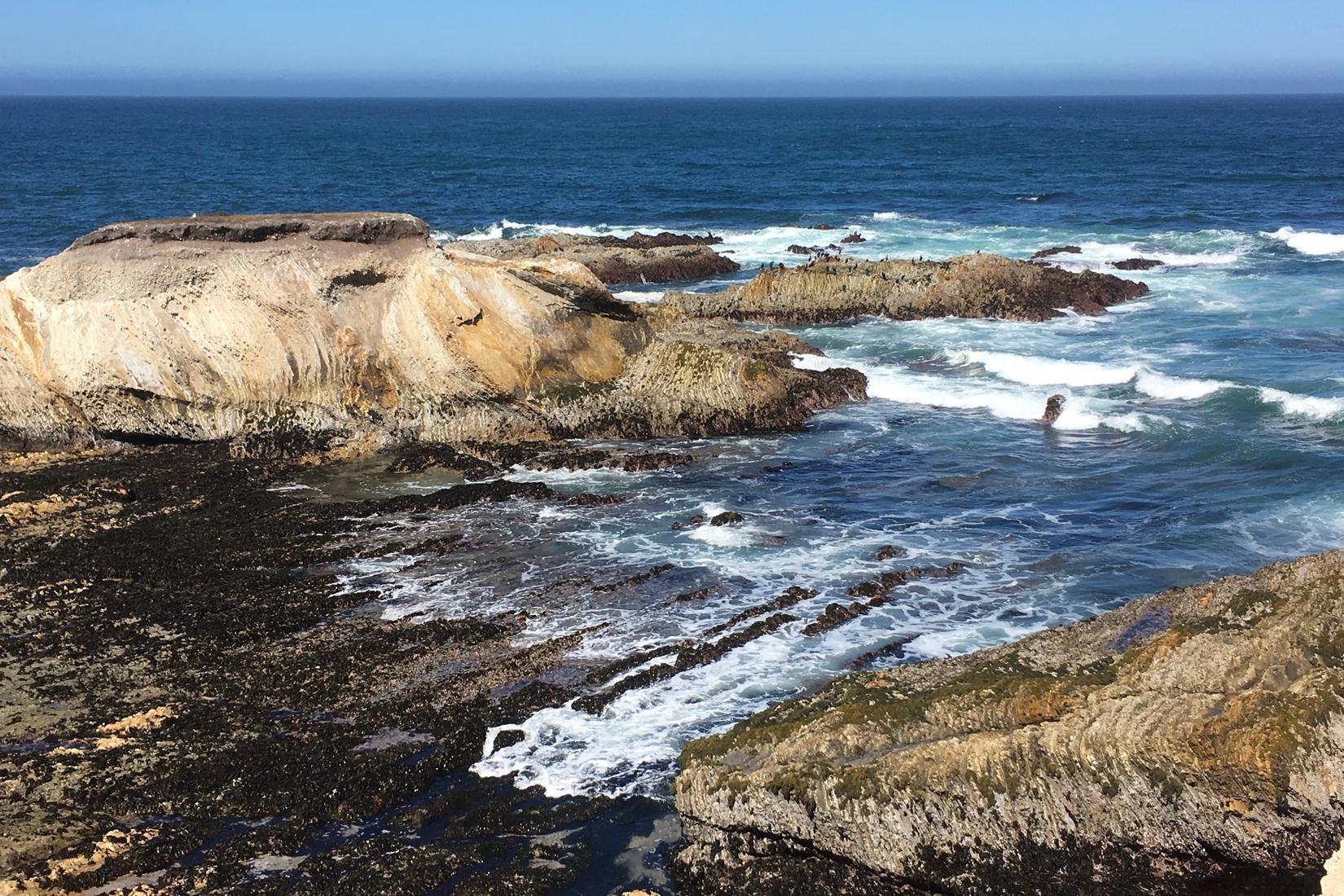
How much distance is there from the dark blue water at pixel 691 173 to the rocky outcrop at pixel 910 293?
63.3 ft

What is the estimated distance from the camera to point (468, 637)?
13992 mm

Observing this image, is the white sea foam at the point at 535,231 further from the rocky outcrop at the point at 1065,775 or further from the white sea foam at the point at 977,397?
the rocky outcrop at the point at 1065,775

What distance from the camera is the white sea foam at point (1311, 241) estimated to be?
146 ft

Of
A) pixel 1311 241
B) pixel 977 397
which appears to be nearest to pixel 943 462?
pixel 977 397

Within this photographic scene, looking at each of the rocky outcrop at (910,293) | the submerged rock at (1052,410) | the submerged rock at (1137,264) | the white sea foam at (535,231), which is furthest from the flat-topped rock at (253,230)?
the white sea foam at (535,231)

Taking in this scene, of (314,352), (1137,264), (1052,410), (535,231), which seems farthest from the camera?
(535,231)

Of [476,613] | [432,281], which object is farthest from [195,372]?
[476,613]

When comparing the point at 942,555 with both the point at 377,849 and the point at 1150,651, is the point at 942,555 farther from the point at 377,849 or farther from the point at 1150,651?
the point at 377,849

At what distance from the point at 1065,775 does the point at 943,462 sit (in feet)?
43.5

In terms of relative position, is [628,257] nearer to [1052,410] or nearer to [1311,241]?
[1052,410]

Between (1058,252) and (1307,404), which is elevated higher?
(1058,252)

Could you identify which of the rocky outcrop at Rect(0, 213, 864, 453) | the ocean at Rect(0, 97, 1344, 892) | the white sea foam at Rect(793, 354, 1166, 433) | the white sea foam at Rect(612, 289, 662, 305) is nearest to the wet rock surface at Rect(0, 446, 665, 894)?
the ocean at Rect(0, 97, 1344, 892)

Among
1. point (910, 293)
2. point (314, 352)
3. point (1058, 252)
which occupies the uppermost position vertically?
point (1058, 252)

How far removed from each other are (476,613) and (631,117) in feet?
567
